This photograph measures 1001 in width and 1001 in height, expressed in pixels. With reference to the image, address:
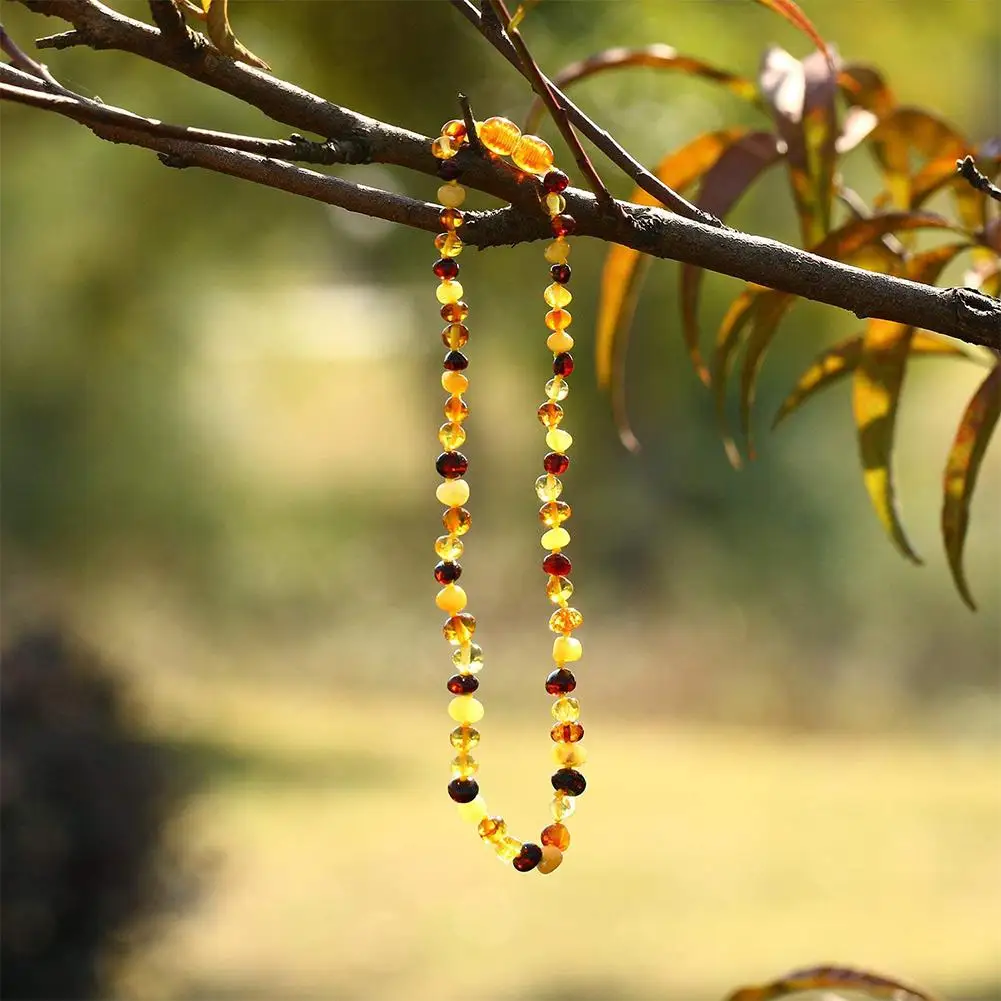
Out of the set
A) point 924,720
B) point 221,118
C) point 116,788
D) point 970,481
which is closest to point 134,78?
point 221,118

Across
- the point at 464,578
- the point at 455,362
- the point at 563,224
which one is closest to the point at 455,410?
the point at 455,362

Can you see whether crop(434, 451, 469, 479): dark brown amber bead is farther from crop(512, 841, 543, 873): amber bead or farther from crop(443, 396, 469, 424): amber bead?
crop(512, 841, 543, 873): amber bead

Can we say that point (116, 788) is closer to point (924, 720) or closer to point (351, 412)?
point (924, 720)

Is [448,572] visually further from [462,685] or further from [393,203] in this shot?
[393,203]

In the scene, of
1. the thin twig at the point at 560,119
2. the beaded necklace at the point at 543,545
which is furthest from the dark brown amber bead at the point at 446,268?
the thin twig at the point at 560,119

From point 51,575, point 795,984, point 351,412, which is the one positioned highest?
point 351,412
